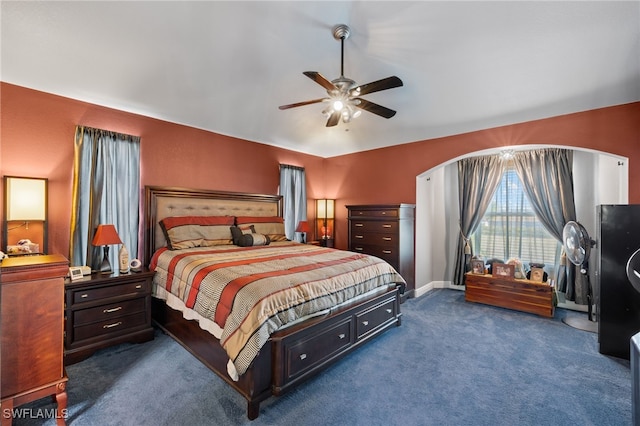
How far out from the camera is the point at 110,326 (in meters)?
2.80

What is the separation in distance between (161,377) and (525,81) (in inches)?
185

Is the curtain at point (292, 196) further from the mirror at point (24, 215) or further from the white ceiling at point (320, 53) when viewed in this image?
the mirror at point (24, 215)

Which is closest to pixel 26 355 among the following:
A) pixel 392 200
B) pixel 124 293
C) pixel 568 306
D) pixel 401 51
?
pixel 124 293

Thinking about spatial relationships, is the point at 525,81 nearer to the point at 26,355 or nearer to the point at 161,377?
the point at 161,377

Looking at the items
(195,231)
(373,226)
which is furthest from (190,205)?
(373,226)

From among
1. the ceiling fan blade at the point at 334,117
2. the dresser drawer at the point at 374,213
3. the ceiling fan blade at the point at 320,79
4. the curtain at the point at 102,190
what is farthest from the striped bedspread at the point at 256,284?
the ceiling fan blade at the point at 320,79

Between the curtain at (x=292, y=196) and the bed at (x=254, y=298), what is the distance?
4.15ft

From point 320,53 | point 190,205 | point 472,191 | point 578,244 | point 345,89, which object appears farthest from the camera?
point 472,191

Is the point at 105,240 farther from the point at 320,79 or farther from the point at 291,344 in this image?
the point at 320,79

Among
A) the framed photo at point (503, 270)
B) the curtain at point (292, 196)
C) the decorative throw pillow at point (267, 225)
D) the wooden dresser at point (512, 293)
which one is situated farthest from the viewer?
the curtain at point (292, 196)

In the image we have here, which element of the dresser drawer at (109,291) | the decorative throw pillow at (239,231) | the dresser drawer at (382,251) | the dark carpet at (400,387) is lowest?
the dark carpet at (400,387)

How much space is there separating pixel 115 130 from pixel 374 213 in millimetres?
3824

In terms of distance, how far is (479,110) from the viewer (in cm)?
Result: 371

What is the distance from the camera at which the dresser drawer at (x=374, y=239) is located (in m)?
4.46
